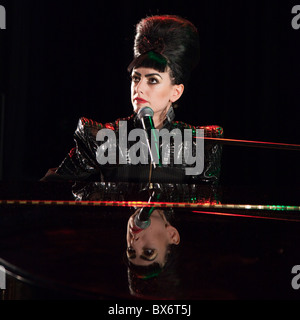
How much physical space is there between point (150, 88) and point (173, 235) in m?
0.95

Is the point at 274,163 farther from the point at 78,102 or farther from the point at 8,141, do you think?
the point at 8,141

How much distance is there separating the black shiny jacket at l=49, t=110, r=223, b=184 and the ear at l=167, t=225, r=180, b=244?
35.3 inches

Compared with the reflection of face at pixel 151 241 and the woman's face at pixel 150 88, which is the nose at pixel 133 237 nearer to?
the reflection of face at pixel 151 241

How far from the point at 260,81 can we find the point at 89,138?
1.09m

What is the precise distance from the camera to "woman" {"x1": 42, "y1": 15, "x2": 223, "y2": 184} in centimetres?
147

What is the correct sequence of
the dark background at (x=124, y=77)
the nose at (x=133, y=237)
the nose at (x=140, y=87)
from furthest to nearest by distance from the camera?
the dark background at (x=124, y=77), the nose at (x=140, y=87), the nose at (x=133, y=237)

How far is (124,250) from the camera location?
49 cm

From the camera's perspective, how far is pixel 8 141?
2.34 meters

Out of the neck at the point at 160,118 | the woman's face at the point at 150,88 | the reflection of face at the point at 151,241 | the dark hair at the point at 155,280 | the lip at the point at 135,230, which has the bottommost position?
the dark hair at the point at 155,280

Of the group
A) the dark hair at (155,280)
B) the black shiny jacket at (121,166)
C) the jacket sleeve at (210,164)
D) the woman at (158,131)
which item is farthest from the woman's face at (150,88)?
the dark hair at (155,280)

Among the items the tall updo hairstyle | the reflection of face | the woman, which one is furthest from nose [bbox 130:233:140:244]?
the tall updo hairstyle

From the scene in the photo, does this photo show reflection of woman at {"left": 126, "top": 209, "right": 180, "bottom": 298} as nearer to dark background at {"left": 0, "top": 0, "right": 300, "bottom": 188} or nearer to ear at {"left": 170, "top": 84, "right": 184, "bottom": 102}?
ear at {"left": 170, "top": 84, "right": 184, "bottom": 102}

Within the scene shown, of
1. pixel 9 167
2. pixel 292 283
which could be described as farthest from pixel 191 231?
pixel 9 167

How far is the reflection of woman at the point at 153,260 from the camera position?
0.37 metres
